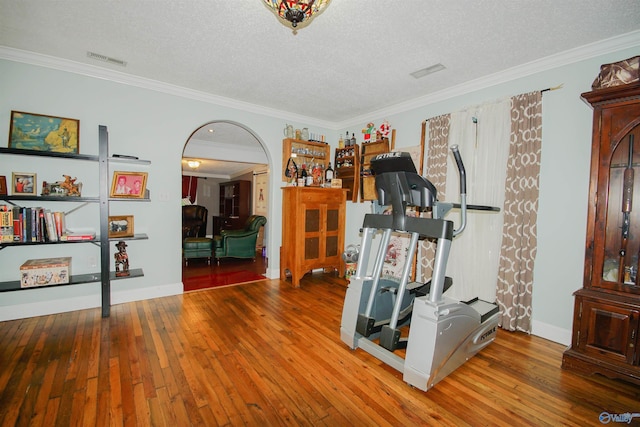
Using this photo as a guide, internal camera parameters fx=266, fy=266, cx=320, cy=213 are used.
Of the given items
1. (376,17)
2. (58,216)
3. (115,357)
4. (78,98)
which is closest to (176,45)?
(78,98)

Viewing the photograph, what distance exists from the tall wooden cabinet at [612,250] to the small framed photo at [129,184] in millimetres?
4220

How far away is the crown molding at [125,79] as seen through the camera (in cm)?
259

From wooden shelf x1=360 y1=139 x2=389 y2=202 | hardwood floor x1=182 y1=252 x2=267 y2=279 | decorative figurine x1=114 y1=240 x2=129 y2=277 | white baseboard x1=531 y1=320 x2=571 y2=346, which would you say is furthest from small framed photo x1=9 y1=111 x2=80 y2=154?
white baseboard x1=531 y1=320 x2=571 y2=346

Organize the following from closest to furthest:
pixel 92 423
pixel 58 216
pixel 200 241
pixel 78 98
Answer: pixel 92 423 → pixel 58 216 → pixel 78 98 → pixel 200 241

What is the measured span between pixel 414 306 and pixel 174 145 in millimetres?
3324

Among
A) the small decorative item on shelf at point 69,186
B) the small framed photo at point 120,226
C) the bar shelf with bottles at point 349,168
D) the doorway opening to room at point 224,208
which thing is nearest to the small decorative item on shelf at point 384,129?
the bar shelf with bottles at point 349,168

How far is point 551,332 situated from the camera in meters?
2.49

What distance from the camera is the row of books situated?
93.1 inches

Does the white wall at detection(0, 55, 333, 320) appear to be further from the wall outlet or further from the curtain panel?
the curtain panel

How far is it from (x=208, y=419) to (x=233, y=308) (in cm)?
161

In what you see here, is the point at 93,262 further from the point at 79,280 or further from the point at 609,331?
the point at 609,331

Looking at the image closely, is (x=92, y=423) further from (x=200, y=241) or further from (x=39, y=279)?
(x=200, y=241)

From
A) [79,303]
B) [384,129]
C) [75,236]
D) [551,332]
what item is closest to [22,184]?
[75,236]

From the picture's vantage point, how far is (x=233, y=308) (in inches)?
120
